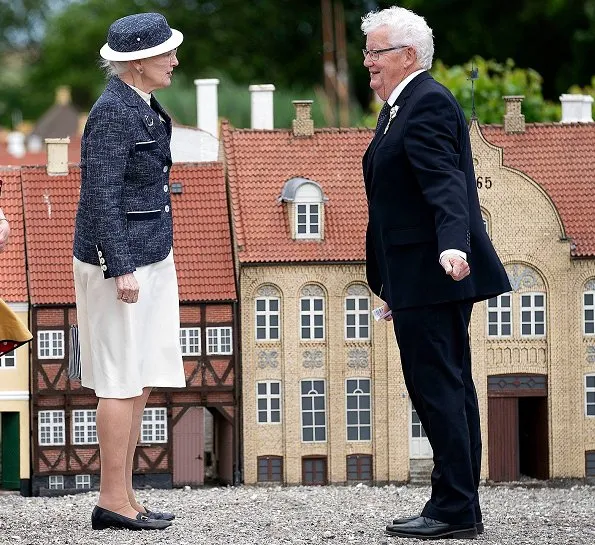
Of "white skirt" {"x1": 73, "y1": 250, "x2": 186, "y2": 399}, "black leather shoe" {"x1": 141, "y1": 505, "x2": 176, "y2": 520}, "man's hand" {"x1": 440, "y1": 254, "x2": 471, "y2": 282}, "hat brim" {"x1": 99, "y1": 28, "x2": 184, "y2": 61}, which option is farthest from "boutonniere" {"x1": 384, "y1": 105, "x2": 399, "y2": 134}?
"black leather shoe" {"x1": 141, "y1": 505, "x2": 176, "y2": 520}

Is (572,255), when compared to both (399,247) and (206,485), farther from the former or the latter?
(399,247)

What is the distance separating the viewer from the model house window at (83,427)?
1383 cm

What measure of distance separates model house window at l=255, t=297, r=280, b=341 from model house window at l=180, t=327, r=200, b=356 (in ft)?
1.70

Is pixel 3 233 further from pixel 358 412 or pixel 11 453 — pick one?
pixel 358 412

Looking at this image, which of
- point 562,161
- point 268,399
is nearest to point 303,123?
point 562,161

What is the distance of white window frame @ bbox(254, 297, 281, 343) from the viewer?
13742mm

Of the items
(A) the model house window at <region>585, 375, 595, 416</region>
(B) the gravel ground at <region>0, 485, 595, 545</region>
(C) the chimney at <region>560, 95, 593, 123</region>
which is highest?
(C) the chimney at <region>560, 95, 593, 123</region>

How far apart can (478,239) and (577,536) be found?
1782 mm

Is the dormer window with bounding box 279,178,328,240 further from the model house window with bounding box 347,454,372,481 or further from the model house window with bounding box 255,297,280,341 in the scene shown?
the model house window with bounding box 347,454,372,481

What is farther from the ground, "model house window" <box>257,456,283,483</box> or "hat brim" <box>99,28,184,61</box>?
"hat brim" <box>99,28,184,61</box>

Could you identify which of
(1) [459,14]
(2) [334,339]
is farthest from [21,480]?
(1) [459,14]

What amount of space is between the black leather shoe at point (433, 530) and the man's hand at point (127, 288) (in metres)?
1.95

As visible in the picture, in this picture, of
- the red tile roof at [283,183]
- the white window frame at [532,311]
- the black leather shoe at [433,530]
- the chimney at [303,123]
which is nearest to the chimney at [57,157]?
the red tile roof at [283,183]

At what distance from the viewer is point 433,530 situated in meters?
9.27
